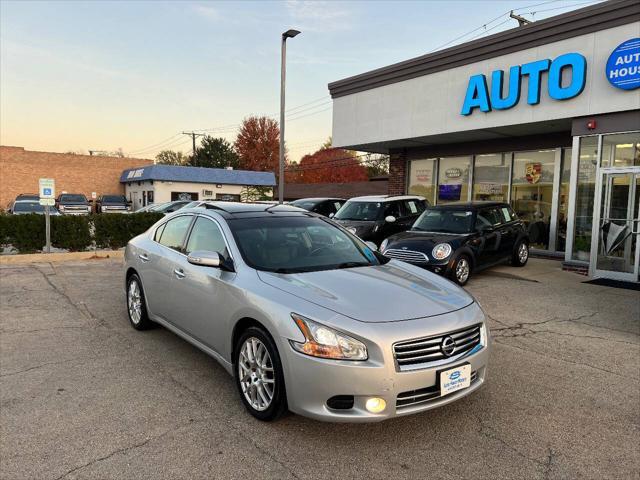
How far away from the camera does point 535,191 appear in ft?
45.0

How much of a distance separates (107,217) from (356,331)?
41.7 ft

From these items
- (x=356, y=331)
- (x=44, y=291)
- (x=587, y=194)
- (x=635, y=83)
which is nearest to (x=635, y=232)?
(x=587, y=194)

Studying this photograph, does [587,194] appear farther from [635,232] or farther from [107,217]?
[107,217]

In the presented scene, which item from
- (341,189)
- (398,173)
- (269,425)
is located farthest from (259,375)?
(341,189)

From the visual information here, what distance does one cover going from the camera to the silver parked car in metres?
2.95

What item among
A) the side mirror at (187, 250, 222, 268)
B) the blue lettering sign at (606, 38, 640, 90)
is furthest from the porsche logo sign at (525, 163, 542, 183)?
the side mirror at (187, 250, 222, 268)

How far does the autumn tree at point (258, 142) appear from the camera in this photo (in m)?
65.6

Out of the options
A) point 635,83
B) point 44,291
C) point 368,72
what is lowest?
point 44,291

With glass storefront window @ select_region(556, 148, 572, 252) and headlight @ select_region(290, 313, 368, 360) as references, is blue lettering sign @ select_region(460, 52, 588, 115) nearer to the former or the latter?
glass storefront window @ select_region(556, 148, 572, 252)

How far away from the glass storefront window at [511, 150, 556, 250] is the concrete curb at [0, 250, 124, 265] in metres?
11.8

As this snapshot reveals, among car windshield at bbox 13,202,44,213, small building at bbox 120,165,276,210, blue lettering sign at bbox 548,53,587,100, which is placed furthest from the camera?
small building at bbox 120,165,276,210

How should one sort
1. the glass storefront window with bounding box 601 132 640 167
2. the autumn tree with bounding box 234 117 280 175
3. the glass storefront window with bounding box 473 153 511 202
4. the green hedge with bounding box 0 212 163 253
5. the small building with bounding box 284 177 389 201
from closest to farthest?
the glass storefront window with bounding box 601 132 640 167 < the green hedge with bounding box 0 212 163 253 < the glass storefront window with bounding box 473 153 511 202 < the small building with bounding box 284 177 389 201 < the autumn tree with bounding box 234 117 280 175

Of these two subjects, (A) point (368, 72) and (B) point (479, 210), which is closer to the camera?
(B) point (479, 210)

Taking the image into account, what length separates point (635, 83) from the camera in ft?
30.9
